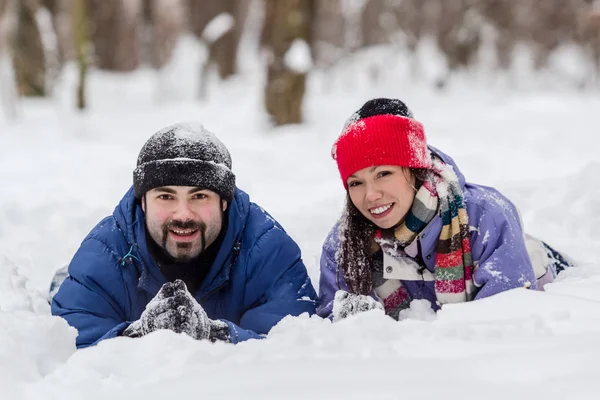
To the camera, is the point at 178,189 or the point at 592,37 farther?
the point at 592,37

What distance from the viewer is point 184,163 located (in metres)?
2.89

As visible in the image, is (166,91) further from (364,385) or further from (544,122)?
(364,385)

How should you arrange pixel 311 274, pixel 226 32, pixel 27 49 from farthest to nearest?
pixel 226 32 < pixel 27 49 < pixel 311 274

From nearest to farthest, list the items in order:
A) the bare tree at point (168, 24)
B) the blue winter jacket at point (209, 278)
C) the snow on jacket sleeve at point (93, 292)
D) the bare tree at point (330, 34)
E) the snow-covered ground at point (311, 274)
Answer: the snow-covered ground at point (311, 274), the snow on jacket sleeve at point (93, 292), the blue winter jacket at point (209, 278), the bare tree at point (330, 34), the bare tree at point (168, 24)

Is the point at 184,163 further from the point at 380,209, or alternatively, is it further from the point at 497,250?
the point at 497,250

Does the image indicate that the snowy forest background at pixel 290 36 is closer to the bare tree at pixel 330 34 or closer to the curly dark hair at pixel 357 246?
the bare tree at pixel 330 34

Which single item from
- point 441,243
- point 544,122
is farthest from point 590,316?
point 544,122

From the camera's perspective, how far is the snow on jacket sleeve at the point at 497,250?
9.09 ft

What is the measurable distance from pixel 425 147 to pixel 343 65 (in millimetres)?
22292

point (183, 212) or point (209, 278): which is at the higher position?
point (183, 212)

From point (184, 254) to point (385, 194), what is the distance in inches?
35.7

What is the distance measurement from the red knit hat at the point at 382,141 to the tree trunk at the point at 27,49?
10.7 m

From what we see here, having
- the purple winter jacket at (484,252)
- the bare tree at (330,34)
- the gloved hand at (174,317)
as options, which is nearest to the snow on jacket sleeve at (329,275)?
the purple winter jacket at (484,252)

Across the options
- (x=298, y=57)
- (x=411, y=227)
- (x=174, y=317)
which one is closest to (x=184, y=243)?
(x=174, y=317)
